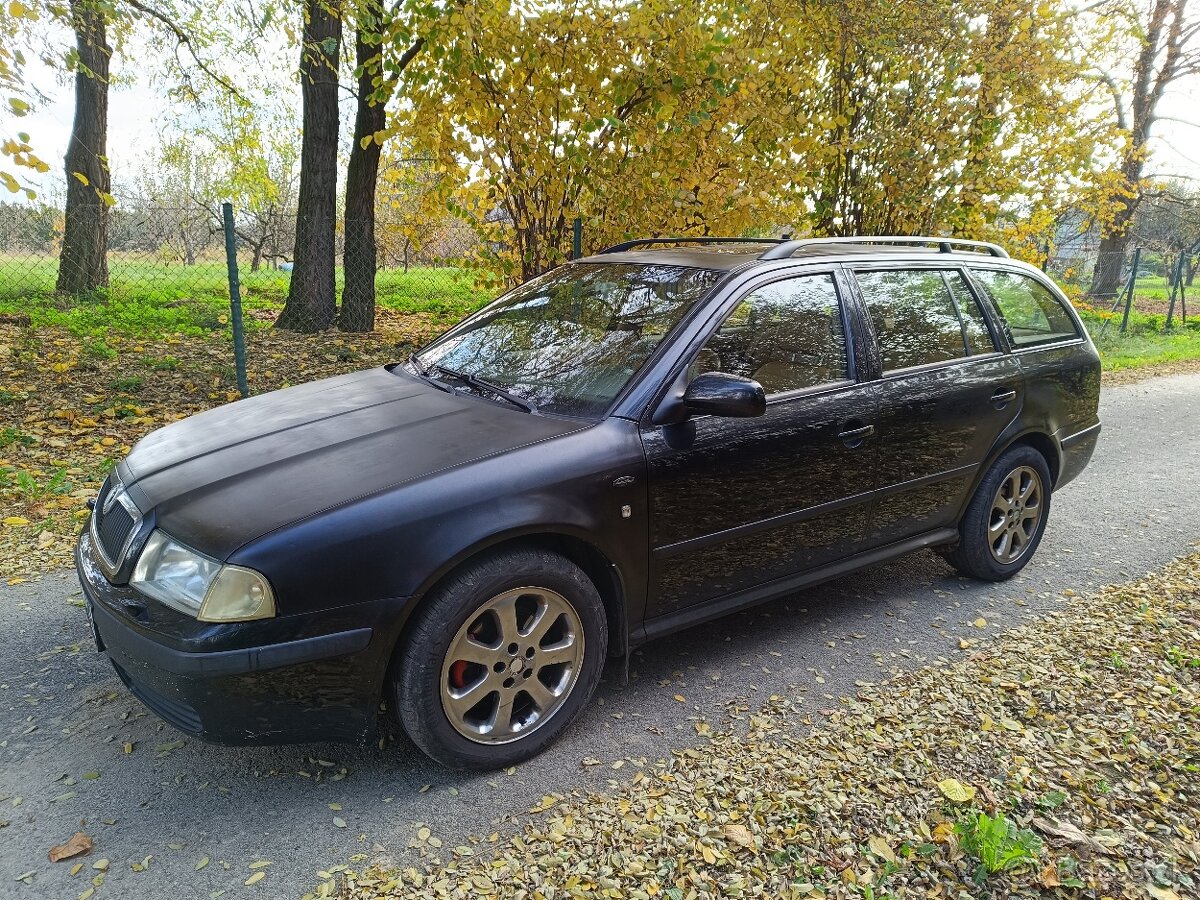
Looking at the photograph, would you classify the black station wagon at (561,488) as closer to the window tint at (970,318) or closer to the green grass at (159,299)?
the window tint at (970,318)

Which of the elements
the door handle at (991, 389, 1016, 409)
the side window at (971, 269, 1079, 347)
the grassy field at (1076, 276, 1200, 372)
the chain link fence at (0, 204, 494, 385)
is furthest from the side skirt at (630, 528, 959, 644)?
the grassy field at (1076, 276, 1200, 372)

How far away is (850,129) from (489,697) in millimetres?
7554

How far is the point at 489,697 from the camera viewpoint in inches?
108

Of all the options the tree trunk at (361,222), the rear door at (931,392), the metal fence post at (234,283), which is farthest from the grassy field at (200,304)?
the rear door at (931,392)

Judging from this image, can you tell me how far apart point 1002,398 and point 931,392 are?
560 millimetres

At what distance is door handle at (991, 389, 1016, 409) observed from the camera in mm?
3969

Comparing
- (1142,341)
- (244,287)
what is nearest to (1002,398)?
(244,287)

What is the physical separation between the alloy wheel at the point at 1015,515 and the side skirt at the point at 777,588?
31 centimetres

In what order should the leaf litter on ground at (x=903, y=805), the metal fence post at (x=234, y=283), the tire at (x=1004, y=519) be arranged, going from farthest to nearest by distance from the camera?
the metal fence post at (x=234, y=283)
the tire at (x=1004, y=519)
the leaf litter on ground at (x=903, y=805)

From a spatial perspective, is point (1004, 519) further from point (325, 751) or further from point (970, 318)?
point (325, 751)

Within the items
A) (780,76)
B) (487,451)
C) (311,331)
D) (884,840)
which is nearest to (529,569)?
(487,451)

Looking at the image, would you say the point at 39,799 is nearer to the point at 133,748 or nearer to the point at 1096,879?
the point at 133,748

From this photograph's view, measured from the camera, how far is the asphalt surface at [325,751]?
2340 millimetres

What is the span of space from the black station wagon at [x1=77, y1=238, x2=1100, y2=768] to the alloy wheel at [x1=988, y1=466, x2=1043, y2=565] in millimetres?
22
